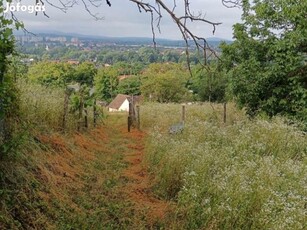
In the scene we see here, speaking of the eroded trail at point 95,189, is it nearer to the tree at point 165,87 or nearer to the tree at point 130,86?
the tree at point 165,87

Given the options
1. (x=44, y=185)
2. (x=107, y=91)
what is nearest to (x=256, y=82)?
(x=44, y=185)

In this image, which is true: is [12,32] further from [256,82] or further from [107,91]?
[107,91]

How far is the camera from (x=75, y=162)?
6.99 m

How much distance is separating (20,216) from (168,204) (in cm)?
199

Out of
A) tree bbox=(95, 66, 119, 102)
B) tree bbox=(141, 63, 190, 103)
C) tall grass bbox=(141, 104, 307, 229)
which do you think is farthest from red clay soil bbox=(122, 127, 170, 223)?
tree bbox=(95, 66, 119, 102)

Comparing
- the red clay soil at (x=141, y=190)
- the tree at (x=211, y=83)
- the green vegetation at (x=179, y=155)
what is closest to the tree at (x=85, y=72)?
the tree at (x=211, y=83)

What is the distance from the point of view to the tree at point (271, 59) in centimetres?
1050

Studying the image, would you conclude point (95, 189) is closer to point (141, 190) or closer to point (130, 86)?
point (141, 190)

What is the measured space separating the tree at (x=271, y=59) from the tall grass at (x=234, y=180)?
Result: 2.87 m

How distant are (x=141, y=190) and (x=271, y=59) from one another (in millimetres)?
7008

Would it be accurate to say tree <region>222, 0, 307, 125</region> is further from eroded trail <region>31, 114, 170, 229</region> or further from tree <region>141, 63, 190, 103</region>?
tree <region>141, 63, 190, 103</region>

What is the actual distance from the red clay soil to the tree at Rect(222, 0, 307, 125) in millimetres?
4480

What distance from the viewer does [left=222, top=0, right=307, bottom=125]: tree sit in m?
10.5

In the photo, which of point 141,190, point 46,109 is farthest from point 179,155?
point 46,109
